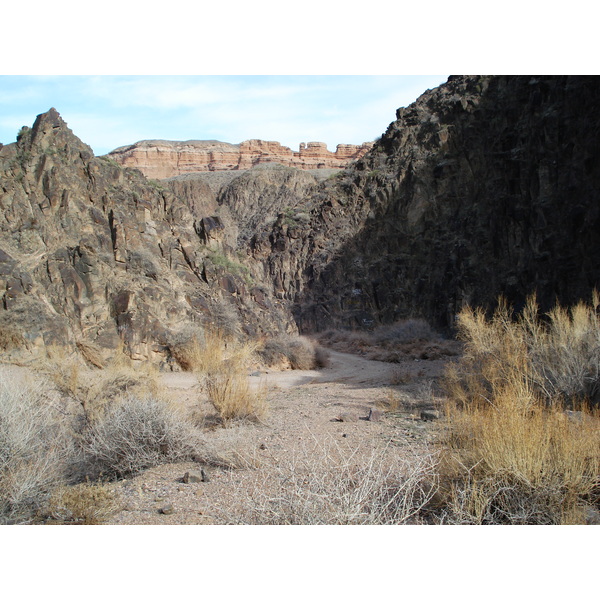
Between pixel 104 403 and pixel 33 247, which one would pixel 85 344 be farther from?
pixel 104 403

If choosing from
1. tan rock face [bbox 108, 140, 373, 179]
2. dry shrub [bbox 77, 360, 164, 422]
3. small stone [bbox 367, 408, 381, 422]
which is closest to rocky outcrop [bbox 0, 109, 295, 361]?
dry shrub [bbox 77, 360, 164, 422]

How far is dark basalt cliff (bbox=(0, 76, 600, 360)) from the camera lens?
49.4 ft

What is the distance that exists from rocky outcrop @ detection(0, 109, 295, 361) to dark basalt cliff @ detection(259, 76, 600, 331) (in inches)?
506

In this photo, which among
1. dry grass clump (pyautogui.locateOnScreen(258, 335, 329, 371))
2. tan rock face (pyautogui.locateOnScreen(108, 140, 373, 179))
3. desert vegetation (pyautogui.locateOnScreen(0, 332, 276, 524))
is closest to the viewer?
desert vegetation (pyautogui.locateOnScreen(0, 332, 276, 524))

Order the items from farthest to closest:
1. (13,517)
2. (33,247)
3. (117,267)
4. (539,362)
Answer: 1. (117,267)
2. (33,247)
3. (539,362)
4. (13,517)

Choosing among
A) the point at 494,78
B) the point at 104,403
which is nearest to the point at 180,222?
the point at 104,403

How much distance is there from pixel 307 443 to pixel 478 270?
22497 millimetres

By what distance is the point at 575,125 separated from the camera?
2266cm

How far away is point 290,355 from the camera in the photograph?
1925 centimetres

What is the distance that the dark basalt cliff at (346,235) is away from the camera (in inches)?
593

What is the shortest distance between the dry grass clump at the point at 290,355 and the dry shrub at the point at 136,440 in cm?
1198

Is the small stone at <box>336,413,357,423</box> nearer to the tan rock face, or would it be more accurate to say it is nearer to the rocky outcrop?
the rocky outcrop

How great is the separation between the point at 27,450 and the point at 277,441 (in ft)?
10.4

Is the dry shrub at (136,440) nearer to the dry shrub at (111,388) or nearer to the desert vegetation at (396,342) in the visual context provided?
the dry shrub at (111,388)
